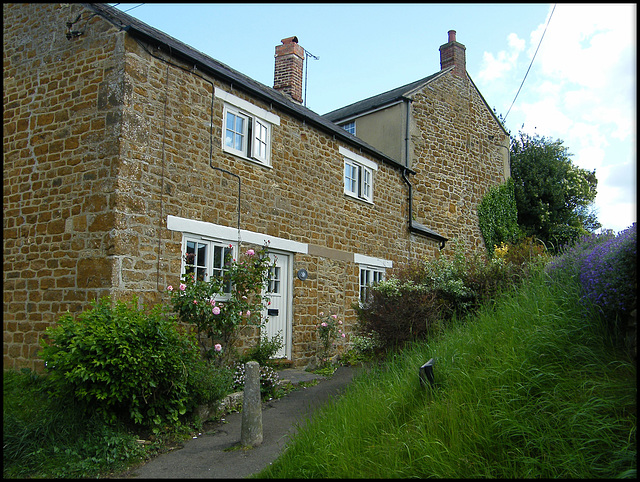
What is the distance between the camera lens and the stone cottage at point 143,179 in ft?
26.0

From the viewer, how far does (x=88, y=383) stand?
615 centimetres

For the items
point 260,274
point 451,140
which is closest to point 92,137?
point 260,274

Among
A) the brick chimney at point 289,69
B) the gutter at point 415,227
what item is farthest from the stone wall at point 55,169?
the gutter at point 415,227

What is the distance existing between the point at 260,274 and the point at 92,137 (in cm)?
347

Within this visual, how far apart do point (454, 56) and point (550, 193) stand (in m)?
7.52

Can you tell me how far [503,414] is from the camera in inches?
175

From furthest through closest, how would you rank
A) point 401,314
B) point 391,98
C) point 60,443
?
point 391,98
point 401,314
point 60,443

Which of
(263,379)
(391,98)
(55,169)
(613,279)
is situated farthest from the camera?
(391,98)

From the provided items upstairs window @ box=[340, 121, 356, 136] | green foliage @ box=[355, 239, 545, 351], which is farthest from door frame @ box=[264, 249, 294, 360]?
upstairs window @ box=[340, 121, 356, 136]

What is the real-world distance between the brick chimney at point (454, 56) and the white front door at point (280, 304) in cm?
1152

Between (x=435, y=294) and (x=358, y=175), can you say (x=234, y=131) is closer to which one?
(x=358, y=175)

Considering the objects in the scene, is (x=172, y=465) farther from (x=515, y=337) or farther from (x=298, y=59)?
(x=298, y=59)

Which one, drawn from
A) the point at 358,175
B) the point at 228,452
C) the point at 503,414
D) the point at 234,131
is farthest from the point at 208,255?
the point at 503,414

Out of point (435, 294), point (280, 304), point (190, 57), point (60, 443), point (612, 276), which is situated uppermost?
point (190, 57)
